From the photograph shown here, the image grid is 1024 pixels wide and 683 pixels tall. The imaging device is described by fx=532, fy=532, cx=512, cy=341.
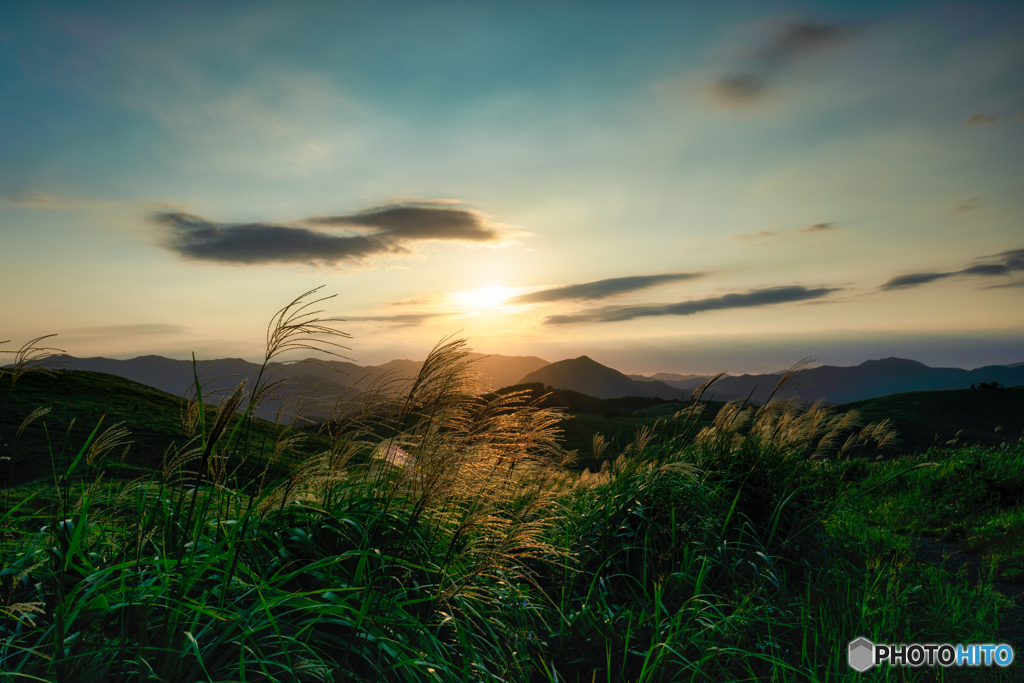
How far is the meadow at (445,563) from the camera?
7.73 ft

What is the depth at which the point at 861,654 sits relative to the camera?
11.3 feet

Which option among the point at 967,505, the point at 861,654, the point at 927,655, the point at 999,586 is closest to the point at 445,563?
the point at 861,654

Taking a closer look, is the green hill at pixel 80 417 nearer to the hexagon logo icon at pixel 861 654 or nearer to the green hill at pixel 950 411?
the hexagon logo icon at pixel 861 654

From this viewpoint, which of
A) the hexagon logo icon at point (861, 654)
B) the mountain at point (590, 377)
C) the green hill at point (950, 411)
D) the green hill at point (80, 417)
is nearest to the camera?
the hexagon logo icon at point (861, 654)

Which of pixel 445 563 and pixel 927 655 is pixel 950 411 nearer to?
pixel 927 655

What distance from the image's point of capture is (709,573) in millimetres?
4297

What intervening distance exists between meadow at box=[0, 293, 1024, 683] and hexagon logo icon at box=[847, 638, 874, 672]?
11 cm

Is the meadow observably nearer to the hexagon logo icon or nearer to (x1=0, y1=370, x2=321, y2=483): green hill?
the hexagon logo icon

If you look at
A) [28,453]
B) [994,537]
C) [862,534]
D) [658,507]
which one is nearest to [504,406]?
[658,507]

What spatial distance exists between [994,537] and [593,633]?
611cm

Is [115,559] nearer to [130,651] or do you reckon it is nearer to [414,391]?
[130,651]

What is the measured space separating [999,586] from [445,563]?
5.77 meters

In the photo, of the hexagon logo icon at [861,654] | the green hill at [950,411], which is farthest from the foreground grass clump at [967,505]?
the green hill at [950,411]

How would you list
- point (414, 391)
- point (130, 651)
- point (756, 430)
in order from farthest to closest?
point (756, 430) → point (414, 391) → point (130, 651)
